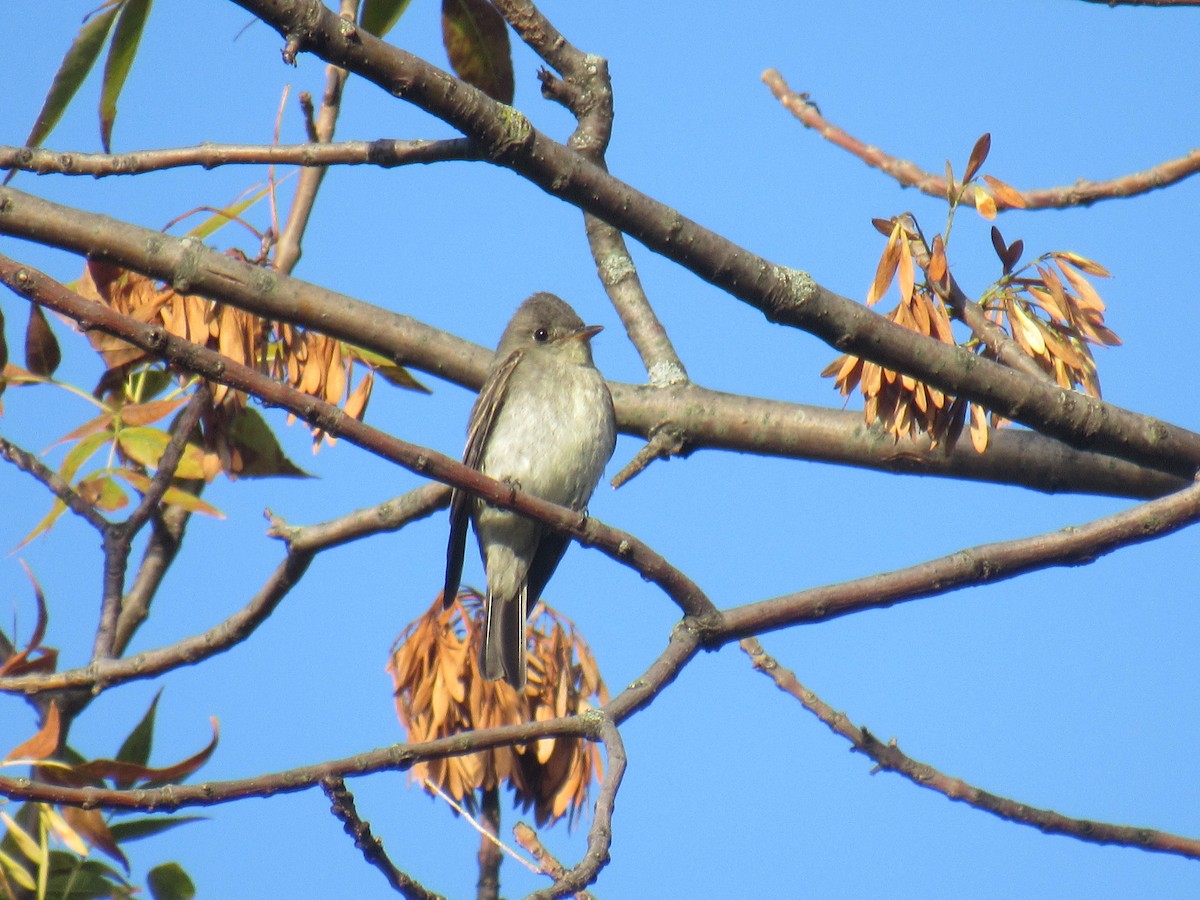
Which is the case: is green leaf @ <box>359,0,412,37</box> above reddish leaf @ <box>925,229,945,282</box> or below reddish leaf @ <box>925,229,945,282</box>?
above

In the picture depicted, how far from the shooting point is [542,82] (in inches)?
127

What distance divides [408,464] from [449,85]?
0.66m

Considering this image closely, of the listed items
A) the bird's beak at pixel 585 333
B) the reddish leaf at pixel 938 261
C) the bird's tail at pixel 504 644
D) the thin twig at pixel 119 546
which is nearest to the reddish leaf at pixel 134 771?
Result: the thin twig at pixel 119 546

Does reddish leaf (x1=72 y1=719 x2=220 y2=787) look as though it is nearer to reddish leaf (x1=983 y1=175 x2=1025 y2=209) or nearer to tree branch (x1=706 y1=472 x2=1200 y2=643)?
tree branch (x1=706 y1=472 x2=1200 y2=643)

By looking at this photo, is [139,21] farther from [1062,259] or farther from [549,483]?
[549,483]

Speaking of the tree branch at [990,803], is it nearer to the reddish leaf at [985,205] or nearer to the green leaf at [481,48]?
the reddish leaf at [985,205]

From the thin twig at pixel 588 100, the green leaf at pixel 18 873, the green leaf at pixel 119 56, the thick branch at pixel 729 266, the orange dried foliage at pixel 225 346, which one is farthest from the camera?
the orange dried foliage at pixel 225 346

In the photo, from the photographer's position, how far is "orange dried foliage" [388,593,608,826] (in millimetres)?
4137

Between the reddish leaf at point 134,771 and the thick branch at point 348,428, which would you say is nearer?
the thick branch at point 348,428

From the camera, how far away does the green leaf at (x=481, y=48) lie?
279cm

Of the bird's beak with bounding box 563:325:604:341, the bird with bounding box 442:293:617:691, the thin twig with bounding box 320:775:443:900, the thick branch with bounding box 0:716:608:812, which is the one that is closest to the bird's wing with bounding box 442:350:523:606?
the bird with bounding box 442:293:617:691

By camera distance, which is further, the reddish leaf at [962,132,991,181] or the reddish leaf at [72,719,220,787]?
the reddish leaf at [962,132,991,181]

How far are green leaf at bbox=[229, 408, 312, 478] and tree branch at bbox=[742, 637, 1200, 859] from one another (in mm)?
1746

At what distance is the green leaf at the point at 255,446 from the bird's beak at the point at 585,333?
2060 mm
